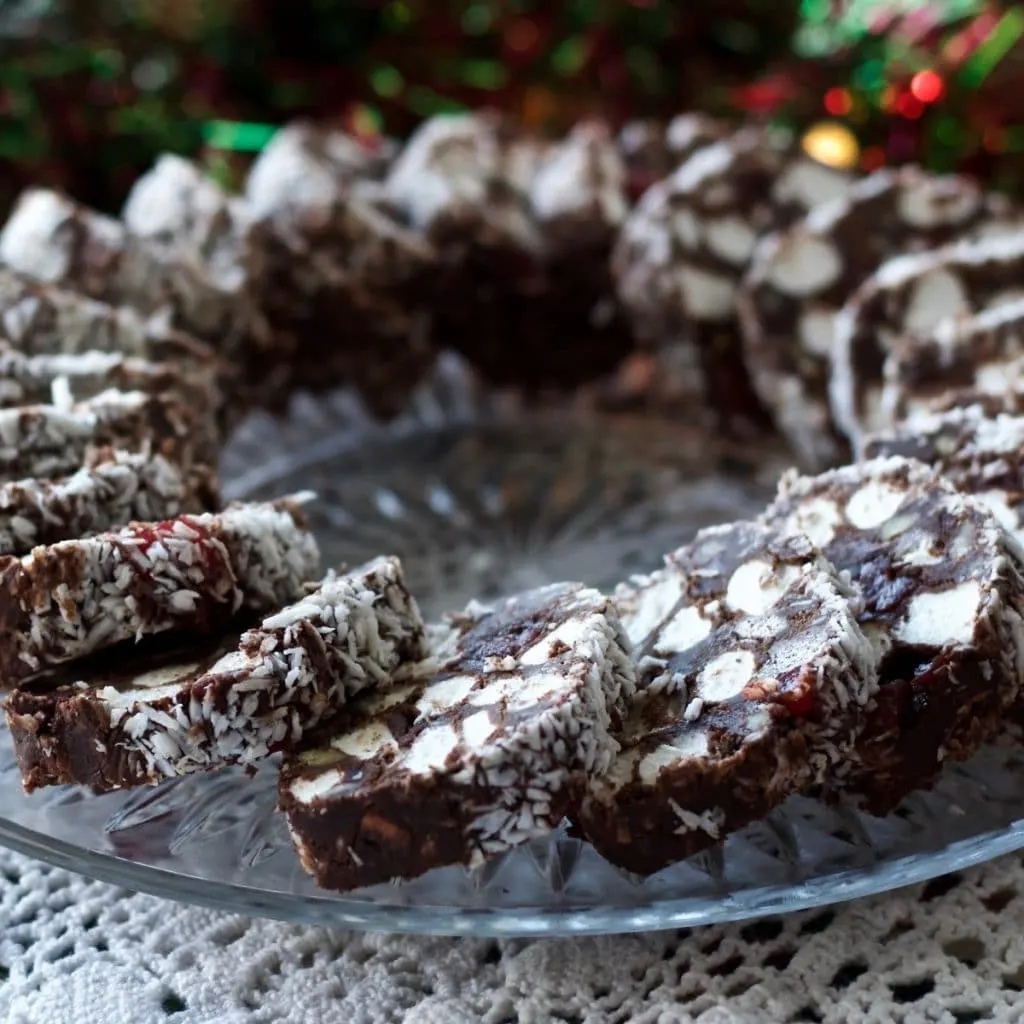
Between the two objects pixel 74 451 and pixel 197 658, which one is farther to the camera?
pixel 74 451

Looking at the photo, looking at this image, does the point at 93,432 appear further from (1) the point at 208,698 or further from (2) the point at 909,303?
(2) the point at 909,303

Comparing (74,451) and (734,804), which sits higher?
(74,451)

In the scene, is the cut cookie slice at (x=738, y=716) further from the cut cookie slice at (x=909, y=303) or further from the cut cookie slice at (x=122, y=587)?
the cut cookie slice at (x=909, y=303)

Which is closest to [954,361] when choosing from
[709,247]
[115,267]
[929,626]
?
[709,247]

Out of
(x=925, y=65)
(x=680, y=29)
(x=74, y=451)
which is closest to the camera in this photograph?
(x=74, y=451)

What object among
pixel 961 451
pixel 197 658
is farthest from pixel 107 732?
pixel 961 451

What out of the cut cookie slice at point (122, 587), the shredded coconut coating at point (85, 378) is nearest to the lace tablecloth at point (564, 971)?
the cut cookie slice at point (122, 587)

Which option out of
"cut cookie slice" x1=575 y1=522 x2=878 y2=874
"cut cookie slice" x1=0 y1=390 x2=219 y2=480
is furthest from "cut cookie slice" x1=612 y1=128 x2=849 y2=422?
"cut cookie slice" x1=575 y1=522 x2=878 y2=874

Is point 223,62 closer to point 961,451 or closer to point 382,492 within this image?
point 382,492
